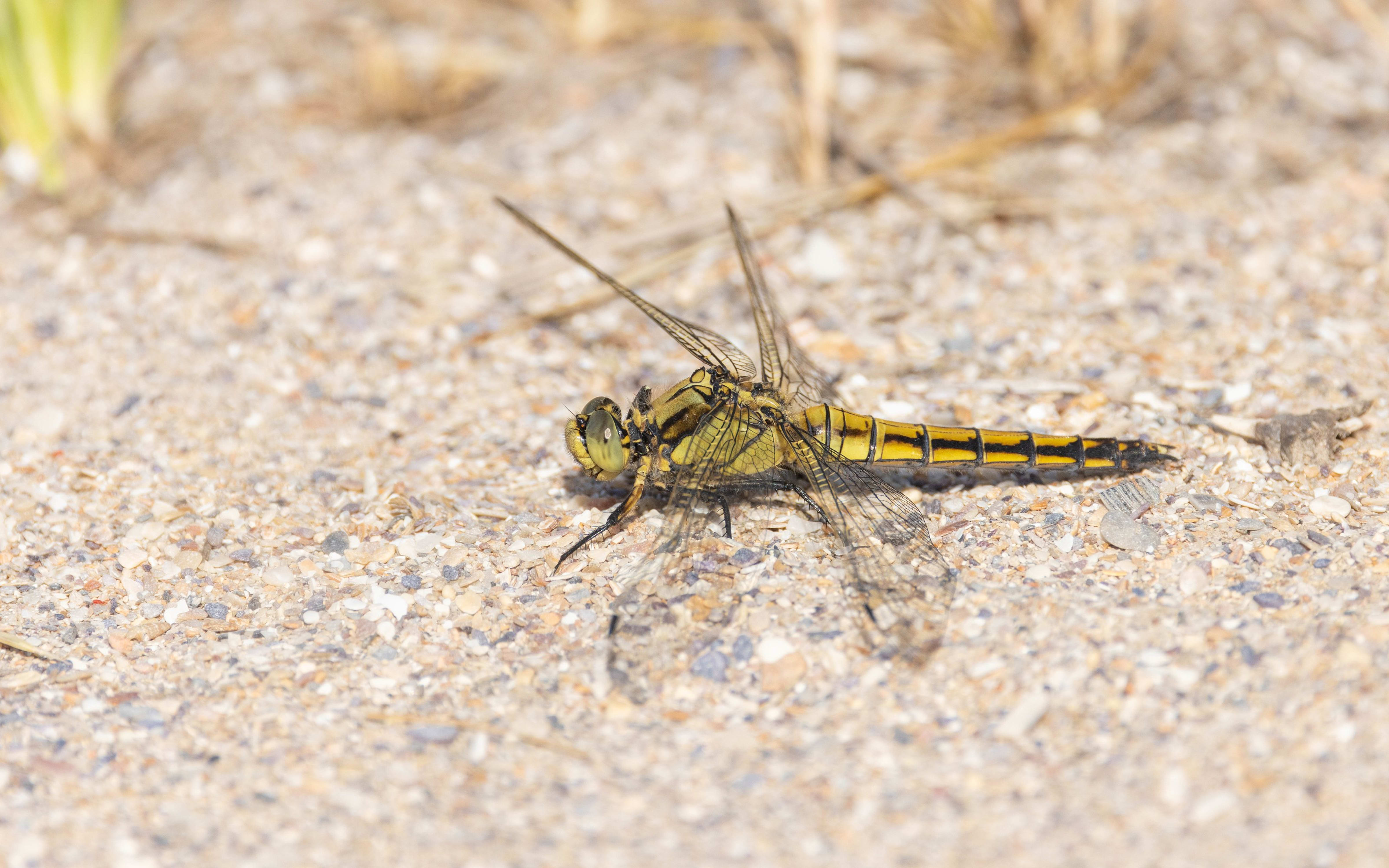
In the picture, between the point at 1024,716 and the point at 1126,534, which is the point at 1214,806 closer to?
the point at 1024,716

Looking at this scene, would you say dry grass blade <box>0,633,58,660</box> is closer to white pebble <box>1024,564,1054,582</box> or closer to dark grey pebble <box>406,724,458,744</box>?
dark grey pebble <box>406,724,458,744</box>

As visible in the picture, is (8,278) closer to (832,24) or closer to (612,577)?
(612,577)

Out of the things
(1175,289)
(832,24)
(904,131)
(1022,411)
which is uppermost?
(832,24)

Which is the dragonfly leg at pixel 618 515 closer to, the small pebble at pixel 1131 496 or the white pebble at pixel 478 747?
the white pebble at pixel 478 747

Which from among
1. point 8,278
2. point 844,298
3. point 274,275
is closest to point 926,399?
point 844,298

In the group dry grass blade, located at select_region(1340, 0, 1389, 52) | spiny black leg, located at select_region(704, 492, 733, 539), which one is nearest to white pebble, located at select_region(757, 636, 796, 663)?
spiny black leg, located at select_region(704, 492, 733, 539)

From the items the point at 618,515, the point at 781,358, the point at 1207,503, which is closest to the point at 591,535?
the point at 618,515

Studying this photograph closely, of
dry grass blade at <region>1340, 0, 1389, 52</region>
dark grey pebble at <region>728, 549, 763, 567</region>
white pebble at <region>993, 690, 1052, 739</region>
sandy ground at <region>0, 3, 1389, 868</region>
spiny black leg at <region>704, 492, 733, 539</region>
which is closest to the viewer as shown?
sandy ground at <region>0, 3, 1389, 868</region>

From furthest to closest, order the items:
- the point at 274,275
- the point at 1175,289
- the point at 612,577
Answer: the point at 274,275
the point at 1175,289
the point at 612,577
